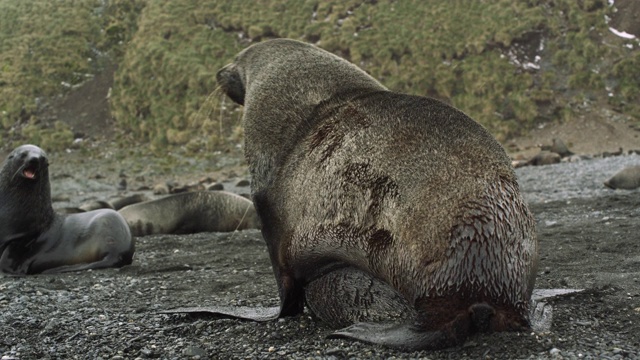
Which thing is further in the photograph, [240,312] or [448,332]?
[240,312]

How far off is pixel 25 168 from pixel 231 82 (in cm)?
247

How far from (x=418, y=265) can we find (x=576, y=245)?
340 centimetres

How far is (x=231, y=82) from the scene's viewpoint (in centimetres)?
549

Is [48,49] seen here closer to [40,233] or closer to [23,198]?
[23,198]

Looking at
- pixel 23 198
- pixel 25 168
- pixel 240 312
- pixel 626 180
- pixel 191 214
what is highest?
pixel 25 168

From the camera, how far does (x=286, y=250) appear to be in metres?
3.97

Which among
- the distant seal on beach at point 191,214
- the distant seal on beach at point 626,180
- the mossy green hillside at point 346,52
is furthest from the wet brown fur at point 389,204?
the mossy green hillside at point 346,52

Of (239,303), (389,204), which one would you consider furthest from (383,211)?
(239,303)

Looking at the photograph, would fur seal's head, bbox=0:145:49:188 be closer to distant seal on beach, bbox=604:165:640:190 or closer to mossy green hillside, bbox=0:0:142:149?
distant seal on beach, bbox=604:165:640:190

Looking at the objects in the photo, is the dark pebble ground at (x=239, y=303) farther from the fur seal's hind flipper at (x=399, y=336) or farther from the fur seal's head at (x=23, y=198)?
the fur seal's head at (x=23, y=198)

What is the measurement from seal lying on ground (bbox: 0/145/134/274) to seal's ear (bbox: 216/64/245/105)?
216cm

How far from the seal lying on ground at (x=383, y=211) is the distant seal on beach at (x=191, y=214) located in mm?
5727

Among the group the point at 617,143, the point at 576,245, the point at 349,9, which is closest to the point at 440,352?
the point at 576,245

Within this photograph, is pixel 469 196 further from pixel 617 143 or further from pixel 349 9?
pixel 349 9
